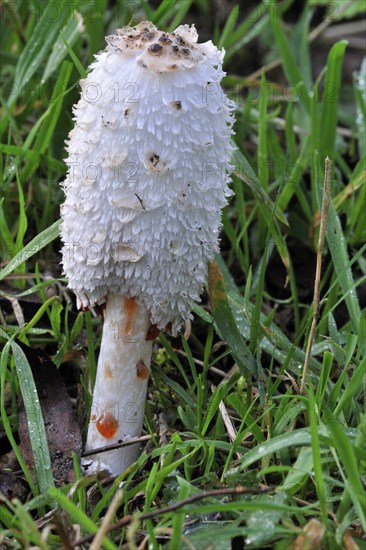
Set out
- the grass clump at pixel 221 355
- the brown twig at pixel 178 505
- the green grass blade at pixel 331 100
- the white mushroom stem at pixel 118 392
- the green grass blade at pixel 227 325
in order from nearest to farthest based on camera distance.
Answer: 1. the brown twig at pixel 178 505
2. the grass clump at pixel 221 355
3. the white mushroom stem at pixel 118 392
4. the green grass blade at pixel 227 325
5. the green grass blade at pixel 331 100

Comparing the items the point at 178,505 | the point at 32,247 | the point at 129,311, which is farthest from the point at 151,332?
the point at 178,505

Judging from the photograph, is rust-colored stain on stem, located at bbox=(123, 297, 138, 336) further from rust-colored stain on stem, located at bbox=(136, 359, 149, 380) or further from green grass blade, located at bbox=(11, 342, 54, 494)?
green grass blade, located at bbox=(11, 342, 54, 494)

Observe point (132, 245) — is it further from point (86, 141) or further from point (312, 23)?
point (312, 23)

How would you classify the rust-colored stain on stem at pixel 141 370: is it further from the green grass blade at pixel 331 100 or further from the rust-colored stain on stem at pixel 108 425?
the green grass blade at pixel 331 100

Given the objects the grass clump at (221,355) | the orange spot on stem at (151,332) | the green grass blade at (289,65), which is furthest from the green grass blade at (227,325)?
the green grass blade at (289,65)

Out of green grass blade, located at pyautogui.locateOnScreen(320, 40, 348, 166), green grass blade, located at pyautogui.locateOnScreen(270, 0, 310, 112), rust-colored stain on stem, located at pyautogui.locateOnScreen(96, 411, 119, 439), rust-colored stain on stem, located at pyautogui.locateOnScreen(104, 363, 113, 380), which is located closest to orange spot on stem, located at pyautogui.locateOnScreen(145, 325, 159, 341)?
rust-colored stain on stem, located at pyautogui.locateOnScreen(104, 363, 113, 380)

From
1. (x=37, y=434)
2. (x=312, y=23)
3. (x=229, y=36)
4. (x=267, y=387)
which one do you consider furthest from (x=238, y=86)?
(x=37, y=434)

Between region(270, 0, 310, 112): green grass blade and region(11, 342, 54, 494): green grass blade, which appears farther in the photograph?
region(270, 0, 310, 112): green grass blade
